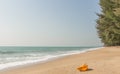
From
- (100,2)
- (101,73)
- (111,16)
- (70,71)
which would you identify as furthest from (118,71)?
(100,2)

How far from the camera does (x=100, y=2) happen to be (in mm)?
53844

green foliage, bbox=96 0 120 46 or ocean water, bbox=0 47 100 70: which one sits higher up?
green foliage, bbox=96 0 120 46

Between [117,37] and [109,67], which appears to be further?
[117,37]

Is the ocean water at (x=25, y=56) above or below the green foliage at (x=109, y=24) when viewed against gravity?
below

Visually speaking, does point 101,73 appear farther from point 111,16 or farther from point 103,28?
point 103,28

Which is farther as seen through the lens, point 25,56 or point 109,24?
point 109,24

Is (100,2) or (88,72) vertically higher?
(100,2)

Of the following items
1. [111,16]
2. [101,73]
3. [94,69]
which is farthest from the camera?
[111,16]

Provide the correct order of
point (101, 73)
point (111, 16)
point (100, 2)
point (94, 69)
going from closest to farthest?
point (101, 73)
point (94, 69)
point (111, 16)
point (100, 2)

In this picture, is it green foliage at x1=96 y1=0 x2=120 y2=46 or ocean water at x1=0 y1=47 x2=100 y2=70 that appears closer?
ocean water at x1=0 y1=47 x2=100 y2=70

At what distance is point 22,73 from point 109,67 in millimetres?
4865

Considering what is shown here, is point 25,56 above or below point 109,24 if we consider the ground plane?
below

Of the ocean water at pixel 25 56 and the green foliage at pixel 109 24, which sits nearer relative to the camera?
the ocean water at pixel 25 56

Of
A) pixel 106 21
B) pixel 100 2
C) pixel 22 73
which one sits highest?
pixel 100 2
